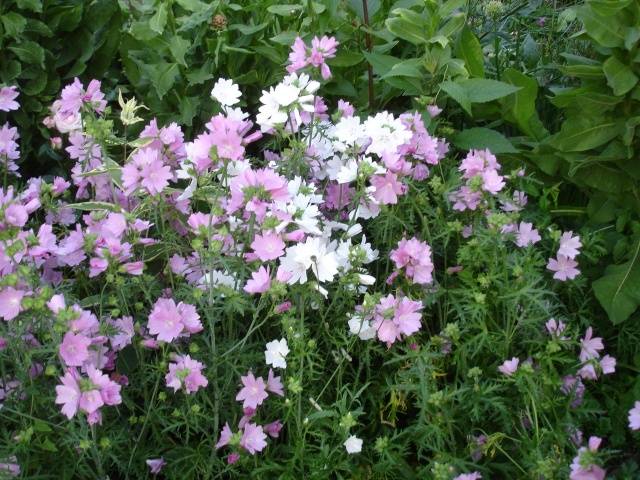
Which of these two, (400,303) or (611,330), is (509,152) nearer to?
(611,330)

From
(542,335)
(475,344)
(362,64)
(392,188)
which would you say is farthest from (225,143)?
(362,64)

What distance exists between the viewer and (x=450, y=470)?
1.81 m

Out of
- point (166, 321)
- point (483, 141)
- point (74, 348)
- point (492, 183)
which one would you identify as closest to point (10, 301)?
point (74, 348)

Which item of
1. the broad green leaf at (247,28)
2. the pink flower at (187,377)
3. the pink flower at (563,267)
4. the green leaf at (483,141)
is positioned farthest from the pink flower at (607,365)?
the broad green leaf at (247,28)

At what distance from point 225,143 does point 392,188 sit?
44 centimetres

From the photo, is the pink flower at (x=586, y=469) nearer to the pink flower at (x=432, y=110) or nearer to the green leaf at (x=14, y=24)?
the pink flower at (x=432, y=110)

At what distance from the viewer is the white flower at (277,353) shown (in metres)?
1.88

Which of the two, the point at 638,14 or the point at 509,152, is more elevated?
the point at 638,14

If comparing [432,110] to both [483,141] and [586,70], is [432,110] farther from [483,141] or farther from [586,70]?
[586,70]

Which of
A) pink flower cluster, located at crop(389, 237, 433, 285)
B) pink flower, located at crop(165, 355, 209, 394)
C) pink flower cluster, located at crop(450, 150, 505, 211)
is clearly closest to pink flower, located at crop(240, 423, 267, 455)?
pink flower, located at crop(165, 355, 209, 394)

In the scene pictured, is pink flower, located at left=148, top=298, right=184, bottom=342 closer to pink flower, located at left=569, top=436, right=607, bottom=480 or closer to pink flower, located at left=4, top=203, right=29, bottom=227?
pink flower, located at left=4, top=203, right=29, bottom=227

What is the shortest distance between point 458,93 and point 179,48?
89cm

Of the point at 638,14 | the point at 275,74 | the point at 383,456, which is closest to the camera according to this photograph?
the point at 383,456

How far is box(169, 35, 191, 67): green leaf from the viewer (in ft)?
8.87
